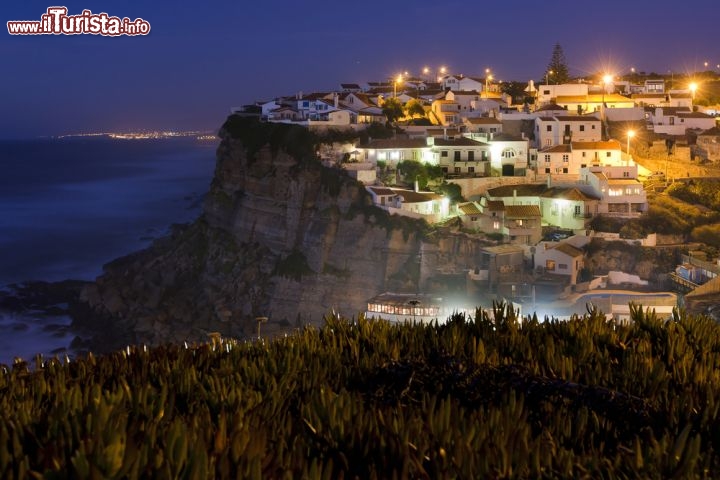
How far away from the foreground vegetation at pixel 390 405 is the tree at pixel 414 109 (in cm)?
4001

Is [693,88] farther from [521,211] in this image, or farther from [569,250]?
[569,250]

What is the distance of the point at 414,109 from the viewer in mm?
48219

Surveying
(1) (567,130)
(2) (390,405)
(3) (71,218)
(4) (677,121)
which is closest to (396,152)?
(1) (567,130)

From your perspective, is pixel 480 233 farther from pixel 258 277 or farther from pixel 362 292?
pixel 258 277

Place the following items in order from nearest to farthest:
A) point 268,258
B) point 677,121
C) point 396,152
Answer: point 268,258
point 396,152
point 677,121

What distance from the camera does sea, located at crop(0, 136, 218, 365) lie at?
120ft

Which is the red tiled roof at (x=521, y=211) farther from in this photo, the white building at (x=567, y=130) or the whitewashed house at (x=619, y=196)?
the white building at (x=567, y=130)

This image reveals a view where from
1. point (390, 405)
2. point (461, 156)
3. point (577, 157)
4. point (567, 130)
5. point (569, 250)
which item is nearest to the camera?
point (390, 405)

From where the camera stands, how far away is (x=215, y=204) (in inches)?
1629

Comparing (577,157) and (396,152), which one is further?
(396,152)

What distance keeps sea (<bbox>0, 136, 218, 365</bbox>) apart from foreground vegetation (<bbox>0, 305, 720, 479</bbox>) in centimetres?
2452

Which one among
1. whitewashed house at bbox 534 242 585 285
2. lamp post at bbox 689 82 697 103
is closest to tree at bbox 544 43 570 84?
lamp post at bbox 689 82 697 103

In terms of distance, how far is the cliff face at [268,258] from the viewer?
108 ft

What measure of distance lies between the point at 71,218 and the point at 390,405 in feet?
218
